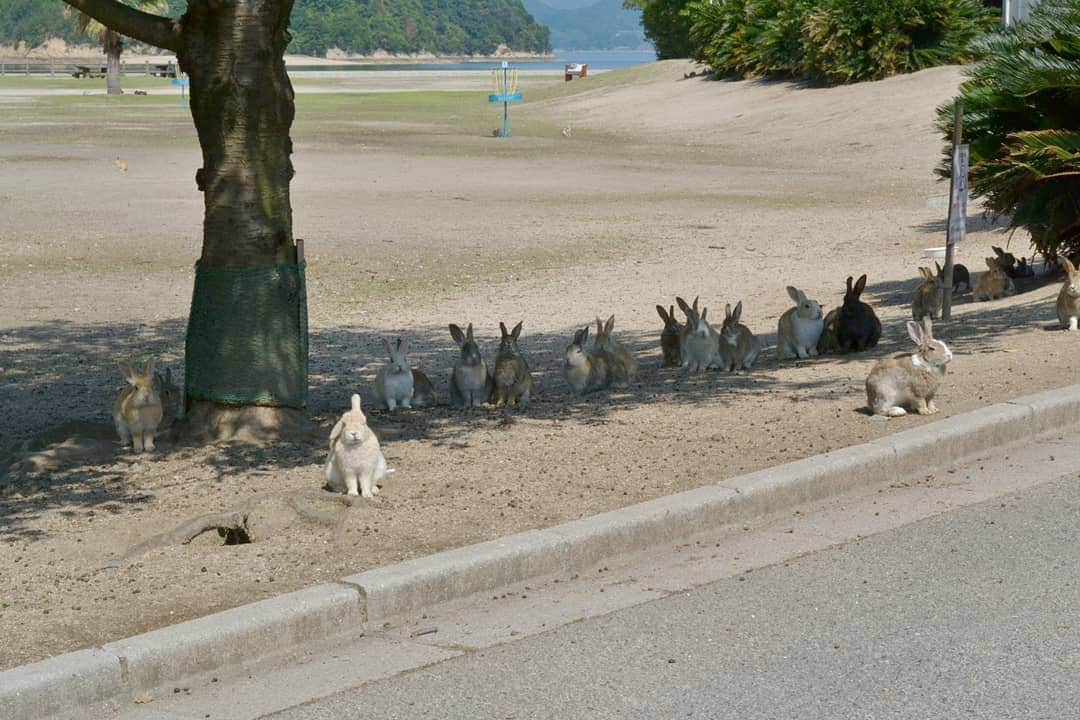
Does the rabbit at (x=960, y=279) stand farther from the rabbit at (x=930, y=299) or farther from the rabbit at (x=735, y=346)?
the rabbit at (x=735, y=346)

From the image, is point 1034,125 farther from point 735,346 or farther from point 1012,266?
point 735,346

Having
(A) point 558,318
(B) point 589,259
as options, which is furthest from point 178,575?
(B) point 589,259

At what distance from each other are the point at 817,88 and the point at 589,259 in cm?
3290

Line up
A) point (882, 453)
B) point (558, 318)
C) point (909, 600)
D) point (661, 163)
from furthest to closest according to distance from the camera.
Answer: point (661, 163), point (558, 318), point (882, 453), point (909, 600)

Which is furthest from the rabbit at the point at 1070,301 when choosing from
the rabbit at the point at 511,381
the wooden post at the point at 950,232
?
the rabbit at the point at 511,381

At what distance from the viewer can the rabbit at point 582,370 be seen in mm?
11547

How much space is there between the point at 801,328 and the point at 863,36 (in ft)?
130

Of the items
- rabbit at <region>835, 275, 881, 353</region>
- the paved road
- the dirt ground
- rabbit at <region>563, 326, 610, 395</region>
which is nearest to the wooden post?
the dirt ground

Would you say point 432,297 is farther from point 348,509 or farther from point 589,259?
point 348,509

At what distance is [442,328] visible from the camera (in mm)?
15562

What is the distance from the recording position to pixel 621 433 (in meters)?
9.50

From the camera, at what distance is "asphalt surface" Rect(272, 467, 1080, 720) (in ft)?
17.8

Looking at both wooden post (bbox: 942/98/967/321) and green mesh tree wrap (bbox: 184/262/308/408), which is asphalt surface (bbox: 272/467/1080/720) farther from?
wooden post (bbox: 942/98/967/321)

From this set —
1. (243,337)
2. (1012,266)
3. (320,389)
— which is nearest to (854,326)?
(1012,266)
